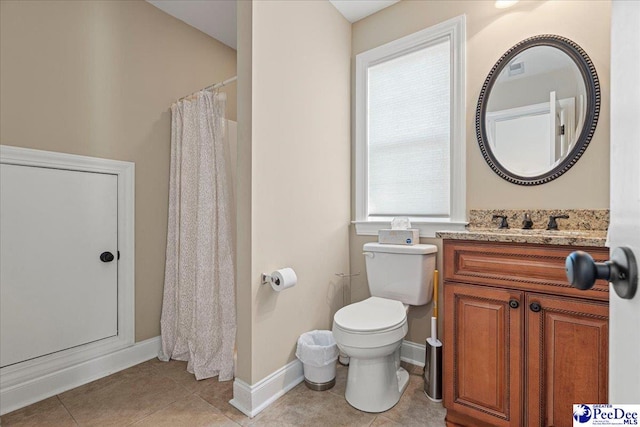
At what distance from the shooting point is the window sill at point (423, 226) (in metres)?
2.06

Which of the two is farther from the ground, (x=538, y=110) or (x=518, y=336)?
(x=538, y=110)

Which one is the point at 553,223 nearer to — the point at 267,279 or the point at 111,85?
the point at 267,279

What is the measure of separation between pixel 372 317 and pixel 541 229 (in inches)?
42.8

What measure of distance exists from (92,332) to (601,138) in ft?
10.7

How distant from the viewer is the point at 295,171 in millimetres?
2004

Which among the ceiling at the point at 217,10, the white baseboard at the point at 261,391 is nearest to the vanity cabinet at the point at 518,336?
the white baseboard at the point at 261,391

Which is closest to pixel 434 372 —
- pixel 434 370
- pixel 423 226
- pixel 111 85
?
pixel 434 370

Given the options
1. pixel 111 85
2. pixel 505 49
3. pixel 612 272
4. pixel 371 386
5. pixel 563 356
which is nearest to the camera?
pixel 612 272

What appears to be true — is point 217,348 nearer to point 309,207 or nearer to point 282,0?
point 309,207

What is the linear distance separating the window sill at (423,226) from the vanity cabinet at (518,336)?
0.58 meters

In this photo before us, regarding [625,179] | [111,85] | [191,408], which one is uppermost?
[111,85]

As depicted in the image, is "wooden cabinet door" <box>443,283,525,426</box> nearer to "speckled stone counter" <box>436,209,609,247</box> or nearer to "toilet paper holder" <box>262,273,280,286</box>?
"speckled stone counter" <box>436,209,609,247</box>

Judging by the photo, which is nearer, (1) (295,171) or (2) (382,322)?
(2) (382,322)

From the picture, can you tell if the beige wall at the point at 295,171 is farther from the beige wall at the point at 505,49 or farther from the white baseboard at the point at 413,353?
the white baseboard at the point at 413,353
